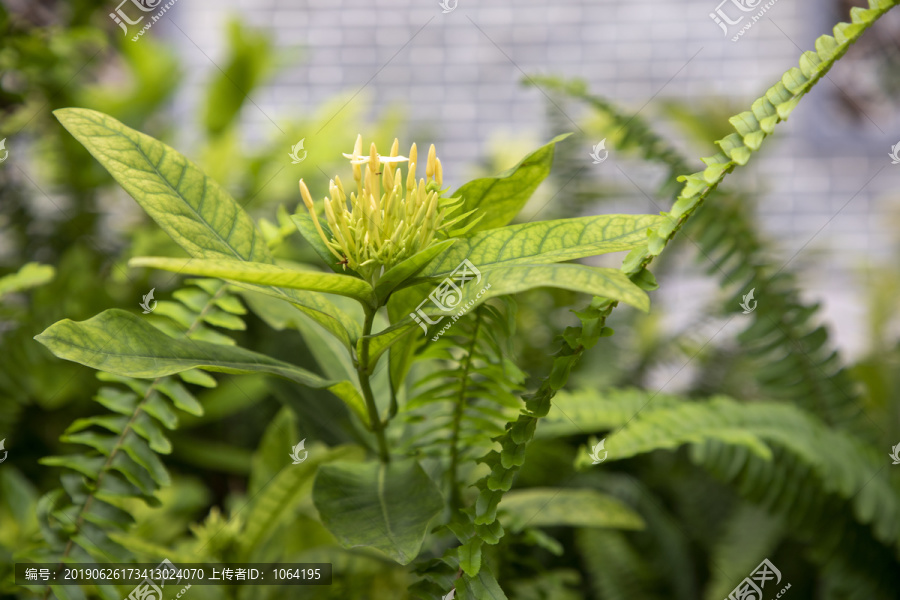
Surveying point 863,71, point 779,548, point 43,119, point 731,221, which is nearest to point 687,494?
point 779,548

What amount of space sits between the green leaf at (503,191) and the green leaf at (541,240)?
55 millimetres

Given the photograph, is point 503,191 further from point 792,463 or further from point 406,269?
point 792,463

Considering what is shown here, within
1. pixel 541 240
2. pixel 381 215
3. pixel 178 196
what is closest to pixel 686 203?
pixel 541 240

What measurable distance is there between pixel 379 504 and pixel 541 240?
21cm

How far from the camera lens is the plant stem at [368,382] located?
399 millimetres

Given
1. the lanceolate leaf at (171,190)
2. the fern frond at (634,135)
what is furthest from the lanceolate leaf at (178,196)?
the fern frond at (634,135)

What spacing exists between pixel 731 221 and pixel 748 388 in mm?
471

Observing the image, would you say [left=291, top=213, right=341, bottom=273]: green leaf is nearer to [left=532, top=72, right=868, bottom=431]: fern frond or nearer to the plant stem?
the plant stem

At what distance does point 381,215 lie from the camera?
0.41 meters

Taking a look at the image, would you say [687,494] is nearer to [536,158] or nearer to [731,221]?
[731,221]

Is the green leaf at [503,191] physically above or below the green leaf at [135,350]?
above
